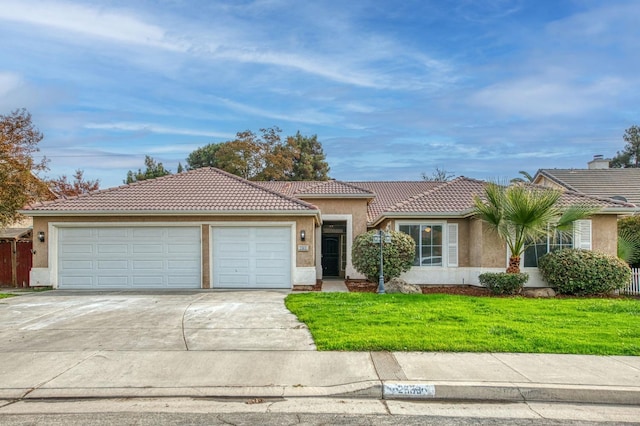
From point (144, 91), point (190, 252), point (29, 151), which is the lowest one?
point (190, 252)

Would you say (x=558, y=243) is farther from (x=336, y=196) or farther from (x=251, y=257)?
(x=251, y=257)

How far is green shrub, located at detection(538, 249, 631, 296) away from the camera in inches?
586

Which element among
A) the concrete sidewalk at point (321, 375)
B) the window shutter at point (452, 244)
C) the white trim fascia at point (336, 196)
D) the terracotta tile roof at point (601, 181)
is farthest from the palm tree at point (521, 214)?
the terracotta tile roof at point (601, 181)

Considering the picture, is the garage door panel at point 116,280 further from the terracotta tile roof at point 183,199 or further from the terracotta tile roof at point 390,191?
the terracotta tile roof at point 390,191

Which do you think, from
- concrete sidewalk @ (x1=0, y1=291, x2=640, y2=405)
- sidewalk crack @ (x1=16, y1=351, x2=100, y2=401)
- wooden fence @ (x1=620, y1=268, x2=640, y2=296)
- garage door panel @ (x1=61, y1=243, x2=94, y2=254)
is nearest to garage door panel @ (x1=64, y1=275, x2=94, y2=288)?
garage door panel @ (x1=61, y1=243, x2=94, y2=254)

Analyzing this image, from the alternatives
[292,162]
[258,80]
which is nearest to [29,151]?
[258,80]

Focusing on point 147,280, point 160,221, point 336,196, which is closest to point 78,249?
point 147,280

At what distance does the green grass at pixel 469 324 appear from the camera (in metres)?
7.59

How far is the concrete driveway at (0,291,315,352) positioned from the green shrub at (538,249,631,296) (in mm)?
9057

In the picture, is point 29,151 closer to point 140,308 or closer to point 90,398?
point 140,308

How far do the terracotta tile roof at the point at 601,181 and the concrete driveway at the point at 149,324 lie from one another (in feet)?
62.8

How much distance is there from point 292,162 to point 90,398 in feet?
125

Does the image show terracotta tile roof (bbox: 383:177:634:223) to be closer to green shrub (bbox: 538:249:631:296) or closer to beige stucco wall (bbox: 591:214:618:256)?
beige stucco wall (bbox: 591:214:618:256)

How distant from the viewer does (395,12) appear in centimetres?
1315
